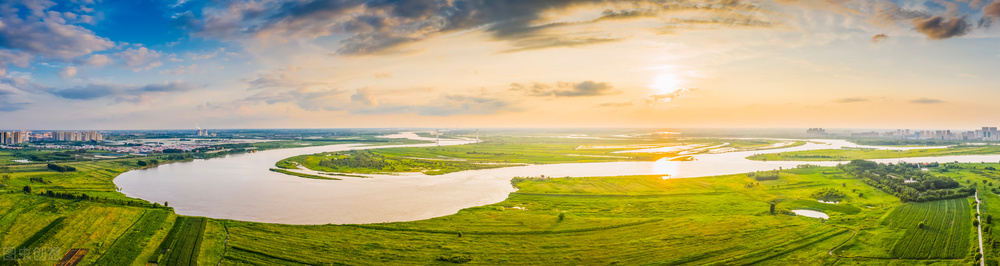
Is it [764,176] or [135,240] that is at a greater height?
[764,176]

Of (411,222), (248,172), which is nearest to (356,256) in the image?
(411,222)

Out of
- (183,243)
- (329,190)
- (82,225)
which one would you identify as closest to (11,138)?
(329,190)

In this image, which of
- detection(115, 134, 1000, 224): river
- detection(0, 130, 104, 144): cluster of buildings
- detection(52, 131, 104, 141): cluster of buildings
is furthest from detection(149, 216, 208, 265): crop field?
detection(52, 131, 104, 141): cluster of buildings

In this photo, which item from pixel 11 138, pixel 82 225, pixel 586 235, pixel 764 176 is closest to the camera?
pixel 586 235

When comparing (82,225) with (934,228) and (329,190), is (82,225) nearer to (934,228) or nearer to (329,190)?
(329,190)

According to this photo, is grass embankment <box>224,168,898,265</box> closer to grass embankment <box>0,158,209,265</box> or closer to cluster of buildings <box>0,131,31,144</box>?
grass embankment <box>0,158,209,265</box>

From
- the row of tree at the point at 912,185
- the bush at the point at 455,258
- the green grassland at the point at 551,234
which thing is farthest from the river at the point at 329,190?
the row of tree at the point at 912,185

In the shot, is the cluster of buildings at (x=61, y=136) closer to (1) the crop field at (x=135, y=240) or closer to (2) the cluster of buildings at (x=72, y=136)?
(2) the cluster of buildings at (x=72, y=136)
